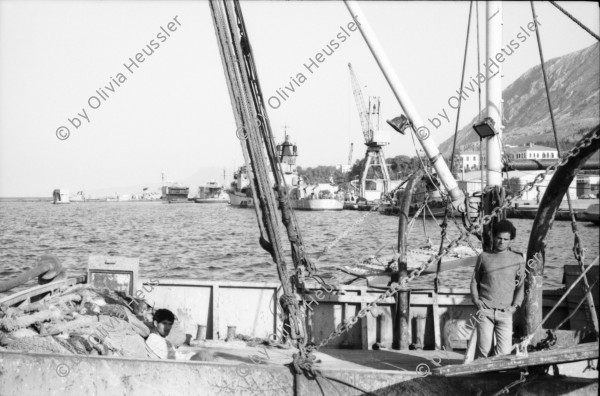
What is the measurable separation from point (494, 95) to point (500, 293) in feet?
14.6

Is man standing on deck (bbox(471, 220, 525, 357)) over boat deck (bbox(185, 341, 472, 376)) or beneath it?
over

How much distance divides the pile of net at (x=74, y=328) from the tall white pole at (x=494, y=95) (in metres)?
5.89

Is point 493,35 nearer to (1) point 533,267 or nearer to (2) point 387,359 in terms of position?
(1) point 533,267

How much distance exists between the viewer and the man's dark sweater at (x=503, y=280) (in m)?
6.45

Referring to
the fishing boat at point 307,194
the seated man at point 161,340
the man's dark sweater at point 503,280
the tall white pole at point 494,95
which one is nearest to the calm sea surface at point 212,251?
the tall white pole at point 494,95

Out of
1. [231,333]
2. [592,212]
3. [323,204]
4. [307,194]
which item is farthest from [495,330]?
[307,194]

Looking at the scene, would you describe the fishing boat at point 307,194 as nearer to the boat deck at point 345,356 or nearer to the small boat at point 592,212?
the small boat at point 592,212

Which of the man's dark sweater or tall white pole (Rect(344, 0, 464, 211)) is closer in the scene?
the man's dark sweater

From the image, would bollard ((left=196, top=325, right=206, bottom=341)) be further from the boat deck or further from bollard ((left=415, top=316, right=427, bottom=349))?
bollard ((left=415, top=316, right=427, bottom=349))

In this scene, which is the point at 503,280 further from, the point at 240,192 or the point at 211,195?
the point at 211,195

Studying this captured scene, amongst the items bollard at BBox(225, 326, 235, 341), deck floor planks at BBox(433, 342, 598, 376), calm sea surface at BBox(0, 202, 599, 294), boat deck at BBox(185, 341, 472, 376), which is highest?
deck floor planks at BBox(433, 342, 598, 376)

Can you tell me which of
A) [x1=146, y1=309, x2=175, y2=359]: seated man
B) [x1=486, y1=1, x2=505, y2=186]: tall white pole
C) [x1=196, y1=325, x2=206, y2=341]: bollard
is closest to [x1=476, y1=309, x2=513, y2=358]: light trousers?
[x1=486, y1=1, x2=505, y2=186]: tall white pole

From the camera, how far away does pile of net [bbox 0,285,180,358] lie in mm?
7109

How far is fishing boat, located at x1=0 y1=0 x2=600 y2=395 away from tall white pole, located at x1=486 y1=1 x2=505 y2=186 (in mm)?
38
